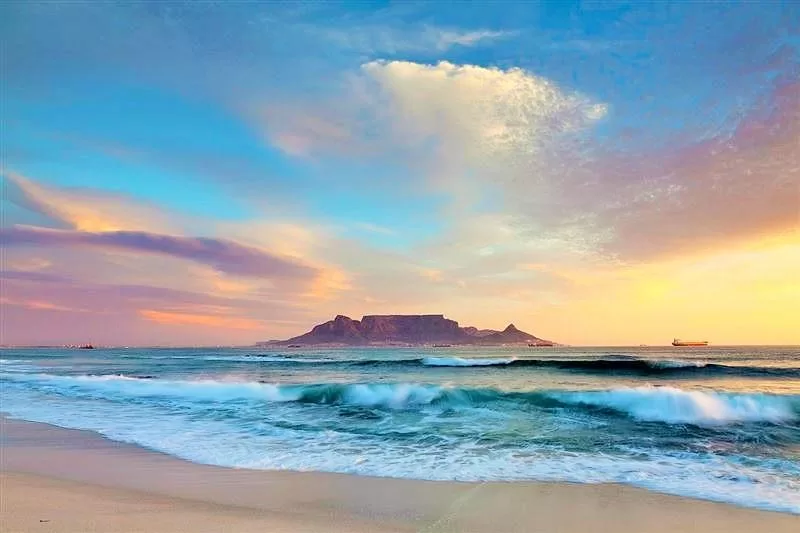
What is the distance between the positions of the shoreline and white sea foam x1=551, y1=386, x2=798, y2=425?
721cm

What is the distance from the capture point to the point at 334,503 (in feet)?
16.7

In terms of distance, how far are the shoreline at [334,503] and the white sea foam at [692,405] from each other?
7.21 m

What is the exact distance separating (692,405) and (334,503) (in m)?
11.1

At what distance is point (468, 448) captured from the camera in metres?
8.00

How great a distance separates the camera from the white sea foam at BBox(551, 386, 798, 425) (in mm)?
11680

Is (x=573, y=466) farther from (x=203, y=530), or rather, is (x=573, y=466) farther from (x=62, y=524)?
(x=62, y=524)

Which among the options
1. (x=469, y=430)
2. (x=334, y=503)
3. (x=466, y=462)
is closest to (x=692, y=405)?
(x=469, y=430)

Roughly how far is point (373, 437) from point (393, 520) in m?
4.55

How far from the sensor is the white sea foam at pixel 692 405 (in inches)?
460

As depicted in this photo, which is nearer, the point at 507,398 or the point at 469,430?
the point at 469,430

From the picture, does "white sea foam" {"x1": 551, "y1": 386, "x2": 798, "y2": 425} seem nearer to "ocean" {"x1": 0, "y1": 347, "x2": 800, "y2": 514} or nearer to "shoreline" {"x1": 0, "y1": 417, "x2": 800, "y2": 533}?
"ocean" {"x1": 0, "y1": 347, "x2": 800, "y2": 514}

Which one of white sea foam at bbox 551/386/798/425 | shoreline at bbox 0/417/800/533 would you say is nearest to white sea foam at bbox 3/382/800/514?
shoreline at bbox 0/417/800/533

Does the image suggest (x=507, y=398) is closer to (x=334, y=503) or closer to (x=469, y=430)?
(x=469, y=430)

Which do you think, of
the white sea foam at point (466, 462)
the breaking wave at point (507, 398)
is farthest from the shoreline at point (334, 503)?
the breaking wave at point (507, 398)
